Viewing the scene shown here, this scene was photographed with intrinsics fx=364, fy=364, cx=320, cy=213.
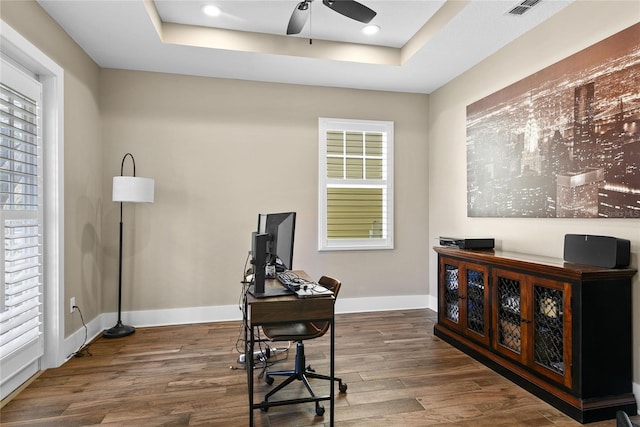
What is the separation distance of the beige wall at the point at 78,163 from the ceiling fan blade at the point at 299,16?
6.29 ft

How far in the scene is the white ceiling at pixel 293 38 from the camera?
3021 mm

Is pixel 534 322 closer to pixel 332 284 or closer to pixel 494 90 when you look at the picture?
pixel 332 284

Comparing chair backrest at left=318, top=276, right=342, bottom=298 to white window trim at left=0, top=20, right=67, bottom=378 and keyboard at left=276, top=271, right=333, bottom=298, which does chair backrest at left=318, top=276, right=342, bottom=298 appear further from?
white window trim at left=0, top=20, right=67, bottom=378

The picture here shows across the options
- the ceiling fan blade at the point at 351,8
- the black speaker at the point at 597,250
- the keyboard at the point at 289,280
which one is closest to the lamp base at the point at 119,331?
the keyboard at the point at 289,280

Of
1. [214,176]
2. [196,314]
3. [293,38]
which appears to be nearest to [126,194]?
[214,176]

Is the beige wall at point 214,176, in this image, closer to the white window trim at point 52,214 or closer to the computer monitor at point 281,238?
the white window trim at point 52,214

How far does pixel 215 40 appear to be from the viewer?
11.8ft

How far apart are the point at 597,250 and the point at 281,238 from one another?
2182 millimetres

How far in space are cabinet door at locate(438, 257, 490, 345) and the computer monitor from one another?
1.70 metres

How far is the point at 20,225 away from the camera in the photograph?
266cm

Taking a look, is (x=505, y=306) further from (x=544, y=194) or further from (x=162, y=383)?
(x=162, y=383)

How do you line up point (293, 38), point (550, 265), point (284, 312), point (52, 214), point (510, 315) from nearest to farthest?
point (284, 312) < point (550, 265) < point (510, 315) < point (52, 214) < point (293, 38)

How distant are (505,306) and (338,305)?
2196 mm

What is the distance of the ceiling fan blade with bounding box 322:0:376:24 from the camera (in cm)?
243
